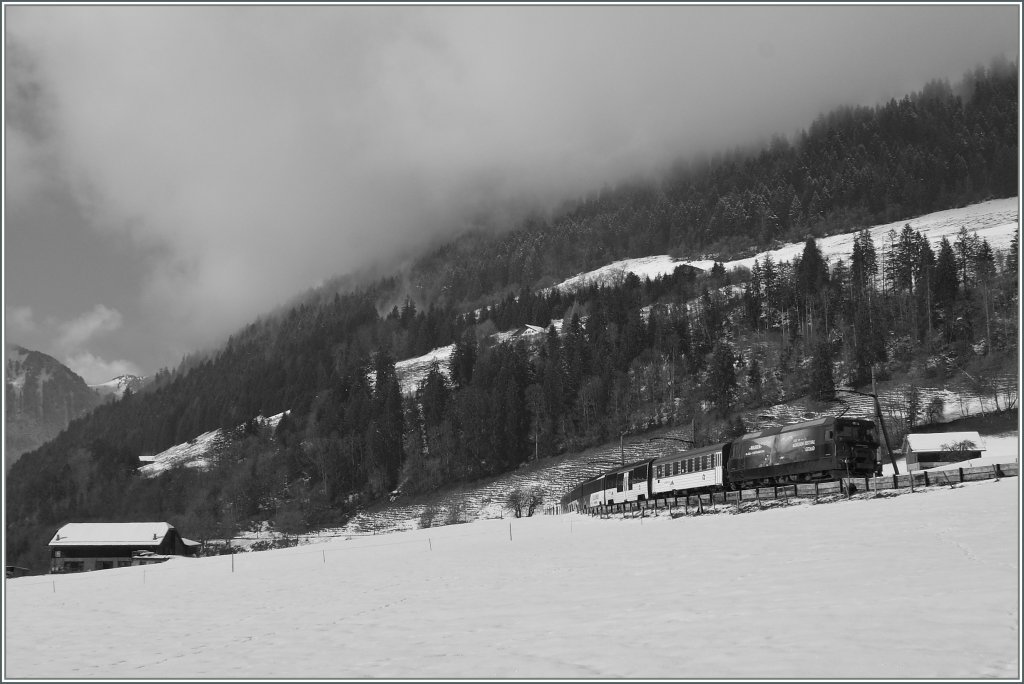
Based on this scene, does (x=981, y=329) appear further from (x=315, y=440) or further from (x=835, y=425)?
(x=315, y=440)

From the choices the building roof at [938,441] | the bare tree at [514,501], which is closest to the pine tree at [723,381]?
the bare tree at [514,501]

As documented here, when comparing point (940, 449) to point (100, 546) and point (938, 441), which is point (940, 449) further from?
point (100, 546)

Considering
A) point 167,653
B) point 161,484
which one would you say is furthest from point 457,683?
point 161,484

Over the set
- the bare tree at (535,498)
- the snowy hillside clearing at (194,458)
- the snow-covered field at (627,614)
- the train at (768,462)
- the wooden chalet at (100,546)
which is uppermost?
the snowy hillside clearing at (194,458)

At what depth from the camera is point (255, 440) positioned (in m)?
173

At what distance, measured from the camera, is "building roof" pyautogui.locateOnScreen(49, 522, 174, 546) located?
311ft

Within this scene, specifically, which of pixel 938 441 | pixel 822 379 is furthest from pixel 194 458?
pixel 938 441

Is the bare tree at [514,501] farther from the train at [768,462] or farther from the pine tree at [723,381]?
the pine tree at [723,381]

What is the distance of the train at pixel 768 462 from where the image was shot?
4609cm

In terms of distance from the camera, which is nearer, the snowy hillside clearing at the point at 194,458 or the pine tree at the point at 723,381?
the pine tree at the point at 723,381

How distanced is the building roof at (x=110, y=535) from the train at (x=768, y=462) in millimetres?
63551

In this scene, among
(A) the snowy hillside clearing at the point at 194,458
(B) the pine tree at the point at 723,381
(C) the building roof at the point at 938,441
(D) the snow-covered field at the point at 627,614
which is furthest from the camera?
(A) the snowy hillside clearing at the point at 194,458

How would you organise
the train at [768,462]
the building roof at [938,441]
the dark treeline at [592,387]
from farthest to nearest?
the dark treeline at [592,387]
the building roof at [938,441]
the train at [768,462]

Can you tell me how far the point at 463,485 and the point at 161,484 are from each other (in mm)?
69087
